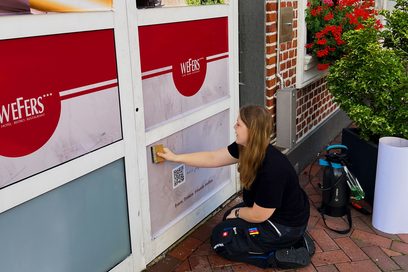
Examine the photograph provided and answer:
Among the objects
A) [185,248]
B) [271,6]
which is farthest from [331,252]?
[271,6]

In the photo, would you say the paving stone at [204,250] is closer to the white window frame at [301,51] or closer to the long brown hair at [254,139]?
the long brown hair at [254,139]

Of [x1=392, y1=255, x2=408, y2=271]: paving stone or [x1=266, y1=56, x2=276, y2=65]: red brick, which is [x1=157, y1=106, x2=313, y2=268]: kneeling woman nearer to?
[x1=392, y1=255, x2=408, y2=271]: paving stone

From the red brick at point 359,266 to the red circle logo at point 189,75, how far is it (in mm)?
1611

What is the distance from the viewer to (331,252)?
3.42 meters

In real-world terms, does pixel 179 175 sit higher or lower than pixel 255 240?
higher

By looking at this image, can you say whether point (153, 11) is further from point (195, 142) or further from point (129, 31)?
point (195, 142)

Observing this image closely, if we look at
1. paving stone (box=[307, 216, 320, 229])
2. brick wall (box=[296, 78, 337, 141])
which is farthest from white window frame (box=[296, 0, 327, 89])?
paving stone (box=[307, 216, 320, 229])

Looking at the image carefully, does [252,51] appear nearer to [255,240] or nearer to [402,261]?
[255,240]

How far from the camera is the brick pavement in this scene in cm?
323

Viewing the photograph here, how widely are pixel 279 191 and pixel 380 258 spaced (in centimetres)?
99

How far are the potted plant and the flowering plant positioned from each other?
0.46 metres

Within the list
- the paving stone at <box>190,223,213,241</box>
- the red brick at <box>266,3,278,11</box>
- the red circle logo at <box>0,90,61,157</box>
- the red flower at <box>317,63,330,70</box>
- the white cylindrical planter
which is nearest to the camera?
the red circle logo at <box>0,90,61,157</box>

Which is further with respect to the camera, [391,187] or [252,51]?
[252,51]

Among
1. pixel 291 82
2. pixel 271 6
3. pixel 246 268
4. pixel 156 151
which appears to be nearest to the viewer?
pixel 156 151
